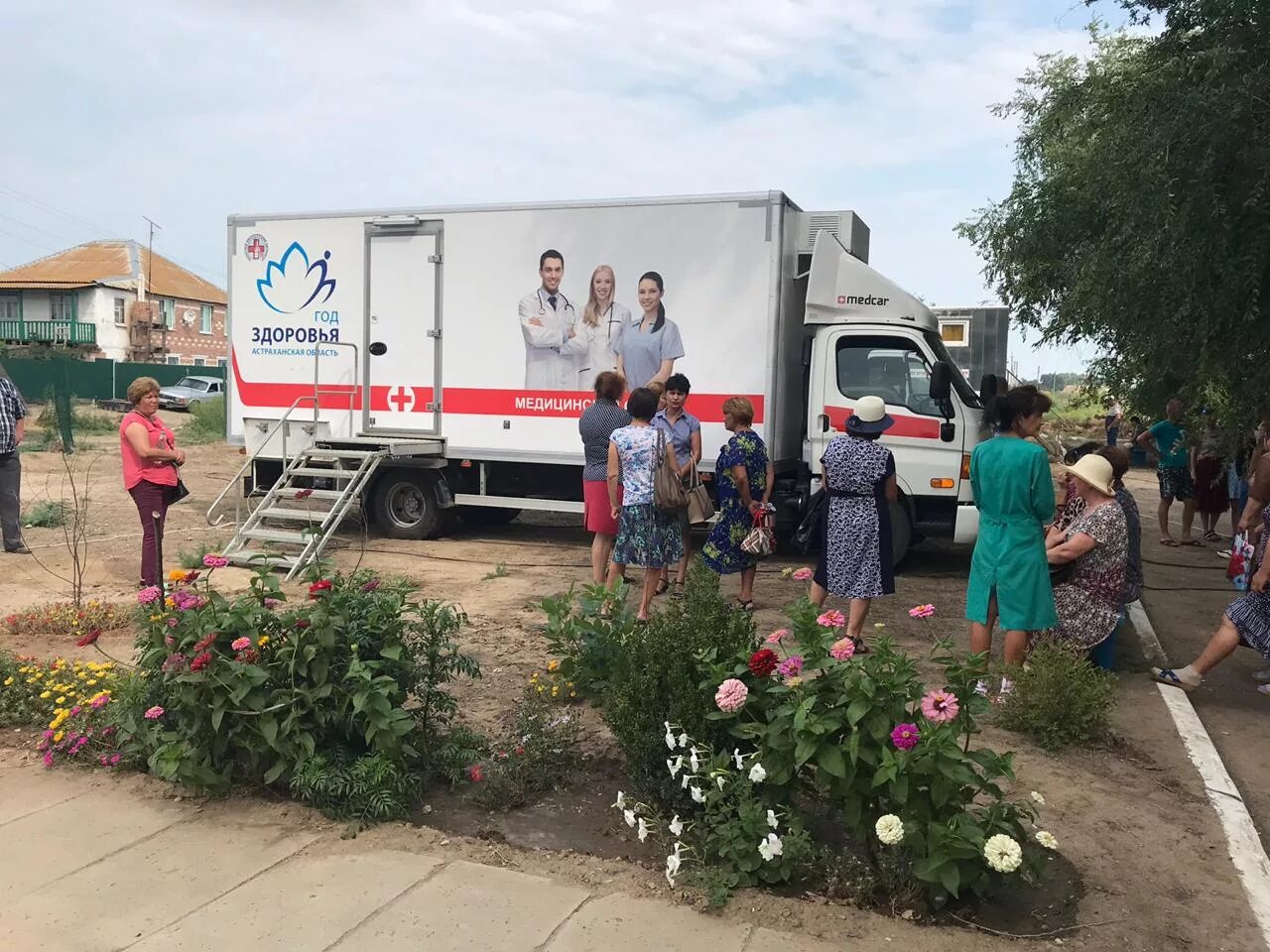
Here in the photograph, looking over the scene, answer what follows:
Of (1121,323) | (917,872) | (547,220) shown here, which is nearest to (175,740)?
(917,872)

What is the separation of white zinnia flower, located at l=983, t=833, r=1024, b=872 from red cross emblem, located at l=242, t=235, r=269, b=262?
33.3 ft

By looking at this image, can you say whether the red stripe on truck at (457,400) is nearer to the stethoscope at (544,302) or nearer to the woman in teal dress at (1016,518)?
the stethoscope at (544,302)

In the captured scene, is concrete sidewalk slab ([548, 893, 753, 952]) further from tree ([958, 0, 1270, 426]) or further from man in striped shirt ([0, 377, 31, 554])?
man in striped shirt ([0, 377, 31, 554])

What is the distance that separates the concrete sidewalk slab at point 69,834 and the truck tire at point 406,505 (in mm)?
6821

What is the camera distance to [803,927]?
318 cm

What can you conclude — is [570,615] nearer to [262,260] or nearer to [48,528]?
[262,260]

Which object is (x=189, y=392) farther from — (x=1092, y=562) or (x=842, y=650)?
(x=842, y=650)

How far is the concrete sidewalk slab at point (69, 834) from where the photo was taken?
3516 millimetres

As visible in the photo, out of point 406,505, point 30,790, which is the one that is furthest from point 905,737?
point 406,505

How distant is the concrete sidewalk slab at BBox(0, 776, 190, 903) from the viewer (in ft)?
11.5

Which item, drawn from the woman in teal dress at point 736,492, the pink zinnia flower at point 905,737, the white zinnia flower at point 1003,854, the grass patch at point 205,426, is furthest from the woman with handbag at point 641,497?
the grass patch at point 205,426

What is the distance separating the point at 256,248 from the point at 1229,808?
1033 cm

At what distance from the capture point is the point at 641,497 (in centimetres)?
683

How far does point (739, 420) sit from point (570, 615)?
233 centimetres
